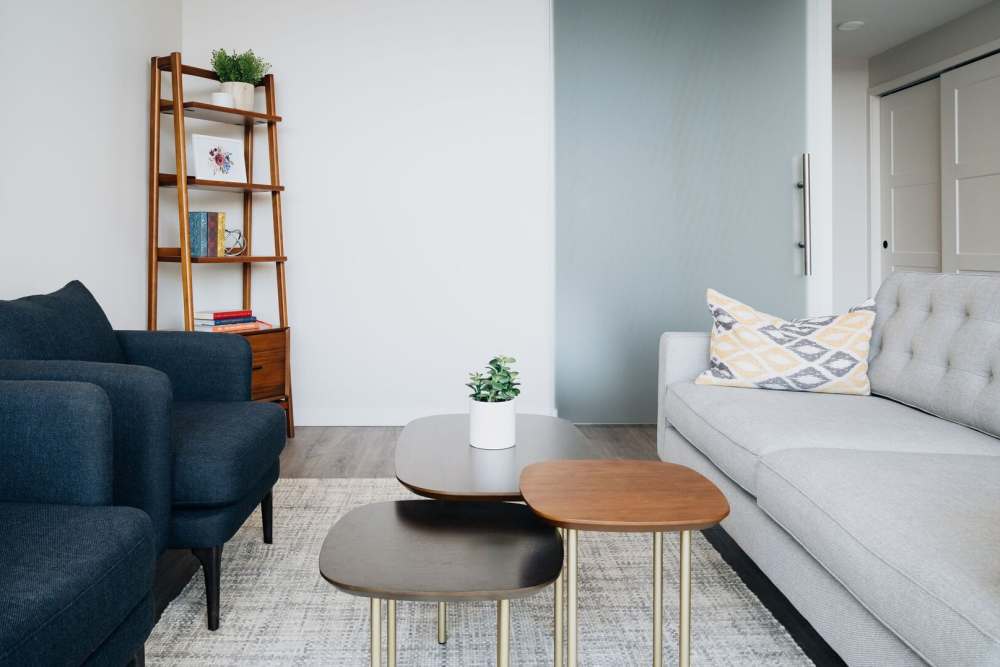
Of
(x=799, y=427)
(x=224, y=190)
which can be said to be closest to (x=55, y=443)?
(x=799, y=427)

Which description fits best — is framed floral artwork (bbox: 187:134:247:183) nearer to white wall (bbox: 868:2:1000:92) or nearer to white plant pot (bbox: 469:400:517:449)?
white plant pot (bbox: 469:400:517:449)

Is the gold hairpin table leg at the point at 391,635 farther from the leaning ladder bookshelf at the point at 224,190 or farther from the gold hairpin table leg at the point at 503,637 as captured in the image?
the leaning ladder bookshelf at the point at 224,190

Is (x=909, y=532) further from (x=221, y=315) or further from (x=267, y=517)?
A: (x=221, y=315)

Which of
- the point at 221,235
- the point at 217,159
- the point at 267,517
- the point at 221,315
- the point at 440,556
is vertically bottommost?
the point at 267,517

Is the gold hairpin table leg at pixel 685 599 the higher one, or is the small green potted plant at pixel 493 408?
the small green potted plant at pixel 493 408

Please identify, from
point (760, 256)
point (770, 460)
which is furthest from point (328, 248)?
point (770, 460)

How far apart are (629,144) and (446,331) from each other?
1425mm

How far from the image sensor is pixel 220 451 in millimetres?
1901

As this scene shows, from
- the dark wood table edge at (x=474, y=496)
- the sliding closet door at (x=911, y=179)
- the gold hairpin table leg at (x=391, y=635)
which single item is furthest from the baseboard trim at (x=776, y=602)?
the sliding closet door at (x=911, y=179)

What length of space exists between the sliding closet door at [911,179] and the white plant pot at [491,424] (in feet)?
15.8

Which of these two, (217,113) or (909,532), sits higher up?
(217,113)

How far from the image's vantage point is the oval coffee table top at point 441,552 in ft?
4.03

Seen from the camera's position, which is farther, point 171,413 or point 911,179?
point 911,179

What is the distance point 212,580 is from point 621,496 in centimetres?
106
